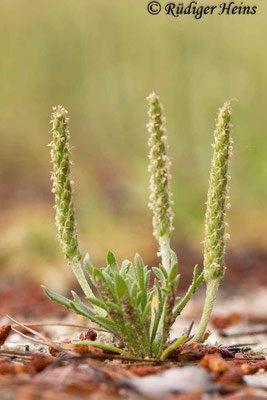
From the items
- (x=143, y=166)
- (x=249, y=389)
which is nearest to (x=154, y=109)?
(x=249, y=389)

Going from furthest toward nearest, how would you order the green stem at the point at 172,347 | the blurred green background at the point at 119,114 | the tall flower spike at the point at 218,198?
the blurred green background at the point at 119,114 < the tall flower spike at the point at 218,198 < the green stem at the point at 172,347

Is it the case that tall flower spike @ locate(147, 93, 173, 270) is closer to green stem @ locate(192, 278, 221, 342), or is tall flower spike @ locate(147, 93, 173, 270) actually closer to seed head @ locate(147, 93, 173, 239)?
seed head @ locate(147, 93, 173, 239)

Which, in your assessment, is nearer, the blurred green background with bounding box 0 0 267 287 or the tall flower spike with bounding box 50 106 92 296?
the tall flower spike with bounding box 50 106 92 296

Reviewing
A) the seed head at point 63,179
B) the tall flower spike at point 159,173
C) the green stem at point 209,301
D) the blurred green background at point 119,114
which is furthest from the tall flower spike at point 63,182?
the blurred green background at point 119,114

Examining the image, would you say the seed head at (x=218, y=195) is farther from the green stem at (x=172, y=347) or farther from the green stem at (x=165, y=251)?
the green stem at (x=172, y=347)

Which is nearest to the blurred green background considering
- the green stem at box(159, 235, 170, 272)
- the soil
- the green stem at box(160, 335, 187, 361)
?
the green stem at box(159, 235, 170, 272)

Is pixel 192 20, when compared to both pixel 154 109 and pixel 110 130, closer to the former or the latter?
pixel 110 130
